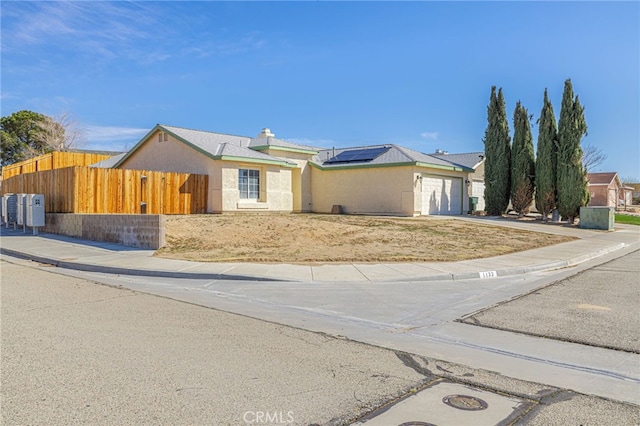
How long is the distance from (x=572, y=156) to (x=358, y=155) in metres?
12.8

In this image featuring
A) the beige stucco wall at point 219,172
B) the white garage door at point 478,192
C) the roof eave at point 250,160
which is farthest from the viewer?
the white garage door at point 478,192

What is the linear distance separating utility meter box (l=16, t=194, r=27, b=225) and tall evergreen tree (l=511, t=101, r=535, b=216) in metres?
27.5

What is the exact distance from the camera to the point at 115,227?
17.2 m

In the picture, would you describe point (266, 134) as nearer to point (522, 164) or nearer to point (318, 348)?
point (522, 164)

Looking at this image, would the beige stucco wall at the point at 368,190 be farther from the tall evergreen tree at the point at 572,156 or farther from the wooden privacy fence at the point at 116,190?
the tall evergreen tree at the point at 572,156

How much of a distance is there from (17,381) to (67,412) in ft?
3.41

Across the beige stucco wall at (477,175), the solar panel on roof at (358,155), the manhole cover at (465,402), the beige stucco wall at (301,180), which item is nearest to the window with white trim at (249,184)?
the beige stucco wall at (301,180)

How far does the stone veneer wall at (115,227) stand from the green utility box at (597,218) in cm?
2273

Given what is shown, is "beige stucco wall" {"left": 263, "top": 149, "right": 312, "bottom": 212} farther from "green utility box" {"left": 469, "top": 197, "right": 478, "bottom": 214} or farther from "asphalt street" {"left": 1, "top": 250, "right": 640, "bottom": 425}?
"asphalt street" {"left": 1, "top": 250, "right": 640, "bottom": 425}

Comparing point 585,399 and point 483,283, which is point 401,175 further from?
point 585,399

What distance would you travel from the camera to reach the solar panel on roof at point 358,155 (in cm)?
3006

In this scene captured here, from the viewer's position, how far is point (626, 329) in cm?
667

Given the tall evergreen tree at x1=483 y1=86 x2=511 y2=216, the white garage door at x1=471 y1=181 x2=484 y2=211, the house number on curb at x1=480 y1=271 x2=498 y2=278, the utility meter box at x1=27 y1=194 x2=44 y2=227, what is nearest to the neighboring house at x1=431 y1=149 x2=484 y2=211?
the white garage door at x1=471 y1=181 x2=484 y2=211

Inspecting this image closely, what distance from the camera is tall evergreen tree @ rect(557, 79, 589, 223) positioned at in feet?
91.6
